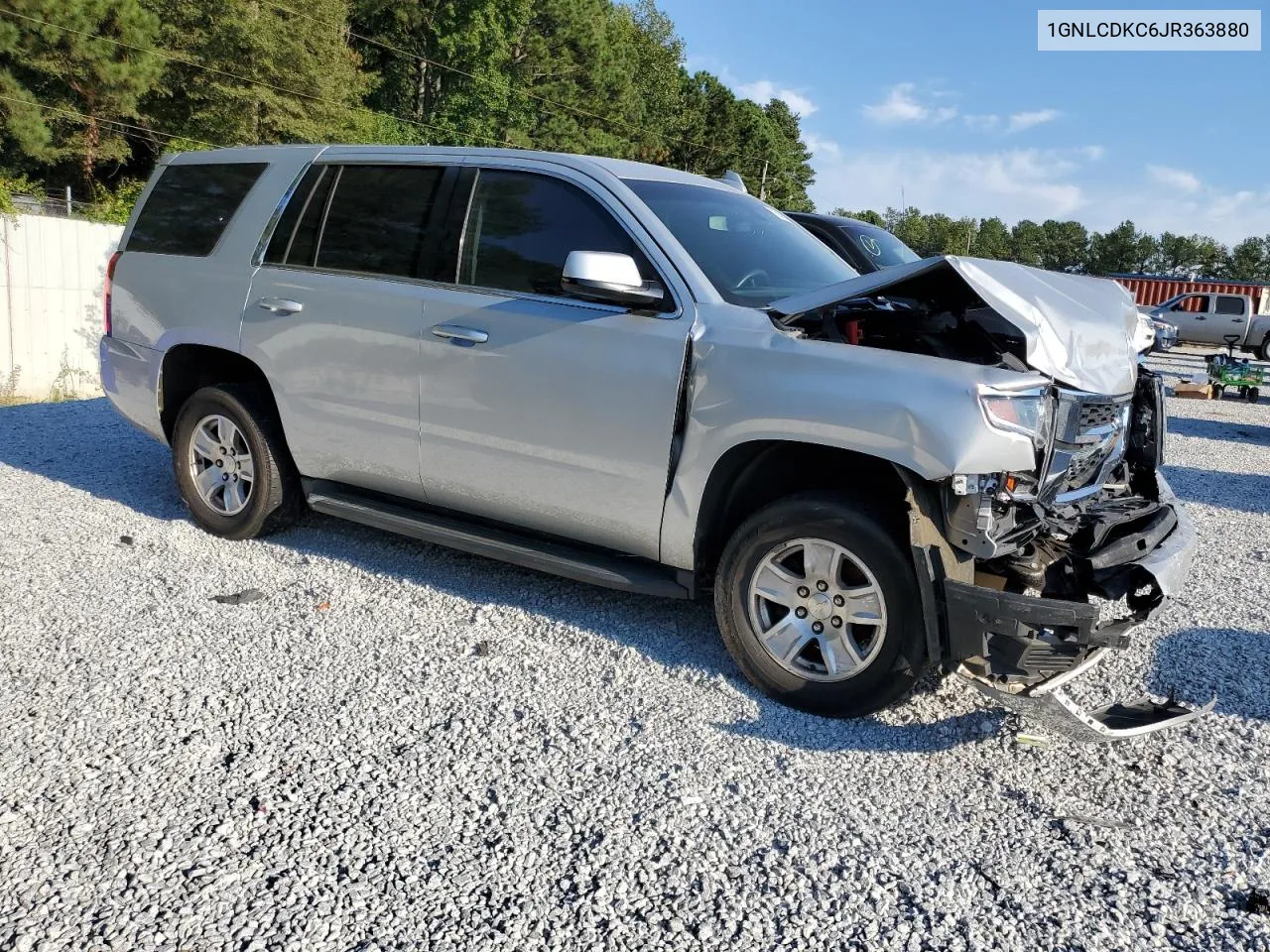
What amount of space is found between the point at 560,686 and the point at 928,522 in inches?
60.2

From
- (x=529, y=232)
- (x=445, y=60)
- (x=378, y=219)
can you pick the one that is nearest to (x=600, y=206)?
(x=529, y=232)

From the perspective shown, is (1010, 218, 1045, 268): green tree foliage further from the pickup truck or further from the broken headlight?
the broken headlight

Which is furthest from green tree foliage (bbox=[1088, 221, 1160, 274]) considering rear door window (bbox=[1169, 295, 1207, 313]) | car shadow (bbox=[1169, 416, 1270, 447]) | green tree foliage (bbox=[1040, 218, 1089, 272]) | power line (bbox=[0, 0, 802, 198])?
car shadow (bbox=[1169, 416, 1270, 447])

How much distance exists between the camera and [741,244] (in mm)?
4434

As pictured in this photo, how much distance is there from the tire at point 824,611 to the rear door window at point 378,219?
2.15m

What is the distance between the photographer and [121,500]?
618cm

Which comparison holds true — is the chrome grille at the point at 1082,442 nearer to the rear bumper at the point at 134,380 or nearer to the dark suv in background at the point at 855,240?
the rear bumper at the point at 134,380

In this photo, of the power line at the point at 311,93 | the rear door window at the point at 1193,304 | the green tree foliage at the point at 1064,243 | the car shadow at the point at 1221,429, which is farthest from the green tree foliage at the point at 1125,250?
the car shadow at the point at 1221,429

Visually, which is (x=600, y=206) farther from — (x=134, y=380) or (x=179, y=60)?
(x=179, y=60)

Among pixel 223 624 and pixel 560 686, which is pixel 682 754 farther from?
pixel 223 624

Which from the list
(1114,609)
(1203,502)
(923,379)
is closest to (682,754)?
(923,379)

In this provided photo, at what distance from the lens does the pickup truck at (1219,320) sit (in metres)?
29.3

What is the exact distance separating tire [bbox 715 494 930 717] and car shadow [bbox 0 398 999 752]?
0.14m

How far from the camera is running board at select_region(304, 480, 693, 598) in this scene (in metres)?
4.03
